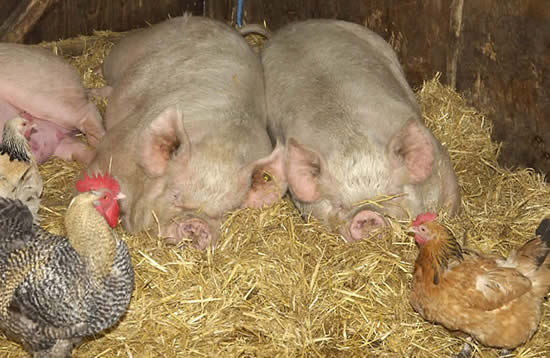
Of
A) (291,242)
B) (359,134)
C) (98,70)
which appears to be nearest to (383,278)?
(291,242)

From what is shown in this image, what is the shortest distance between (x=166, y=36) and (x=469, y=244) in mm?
2885

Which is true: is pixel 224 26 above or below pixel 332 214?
above

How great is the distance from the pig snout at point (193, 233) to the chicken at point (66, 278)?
0.98 meters

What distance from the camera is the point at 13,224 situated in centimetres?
339

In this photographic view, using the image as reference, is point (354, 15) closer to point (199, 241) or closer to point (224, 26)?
point (224, 26)

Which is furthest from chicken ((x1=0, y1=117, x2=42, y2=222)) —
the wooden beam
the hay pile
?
the wooden beam

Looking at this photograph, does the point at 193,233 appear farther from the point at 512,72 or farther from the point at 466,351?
the point at 512,72

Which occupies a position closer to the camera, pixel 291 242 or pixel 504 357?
pixel 504 357

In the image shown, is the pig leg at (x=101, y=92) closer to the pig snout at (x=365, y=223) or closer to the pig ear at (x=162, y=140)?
the pig ear at (x=162, y=140)

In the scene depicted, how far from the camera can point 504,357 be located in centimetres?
383

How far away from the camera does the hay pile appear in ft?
12.2

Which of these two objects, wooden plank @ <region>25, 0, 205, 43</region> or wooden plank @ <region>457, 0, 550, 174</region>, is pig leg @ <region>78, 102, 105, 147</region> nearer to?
wooden plank @ <region>25, 0, 205, 43</region>

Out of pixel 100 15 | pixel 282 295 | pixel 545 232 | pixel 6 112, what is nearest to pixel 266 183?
pixel 282 295

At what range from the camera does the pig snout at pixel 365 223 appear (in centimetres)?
444
